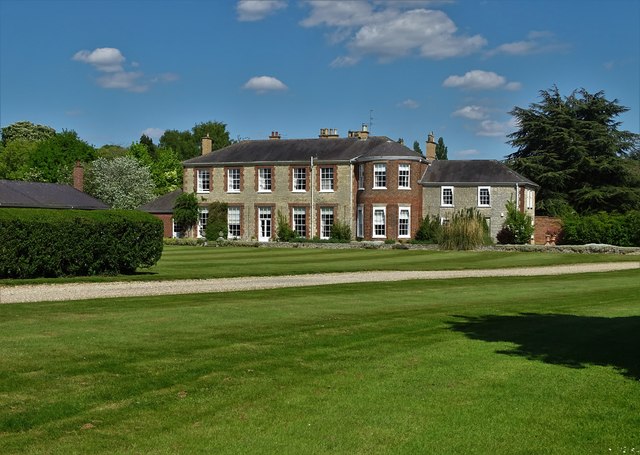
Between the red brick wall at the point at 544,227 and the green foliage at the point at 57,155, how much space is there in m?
49.7

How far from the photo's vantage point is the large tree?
58031 mm

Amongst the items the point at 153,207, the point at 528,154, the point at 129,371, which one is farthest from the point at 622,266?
the point at 153,207

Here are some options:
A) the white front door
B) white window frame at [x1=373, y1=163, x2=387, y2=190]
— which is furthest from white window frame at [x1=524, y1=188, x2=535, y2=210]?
the white front door

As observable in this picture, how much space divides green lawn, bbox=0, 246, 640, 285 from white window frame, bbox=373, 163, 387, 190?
38.3 ft

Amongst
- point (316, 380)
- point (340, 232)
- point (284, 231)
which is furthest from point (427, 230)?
point (316, 380)

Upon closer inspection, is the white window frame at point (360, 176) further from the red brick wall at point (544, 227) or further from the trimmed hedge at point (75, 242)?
the trimmed hedge at point (75, 242)

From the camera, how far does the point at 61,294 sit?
17.5m

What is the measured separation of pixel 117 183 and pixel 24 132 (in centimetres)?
4104

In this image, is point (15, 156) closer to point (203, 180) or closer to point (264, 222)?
point (203, 180)

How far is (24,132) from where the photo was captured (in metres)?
104

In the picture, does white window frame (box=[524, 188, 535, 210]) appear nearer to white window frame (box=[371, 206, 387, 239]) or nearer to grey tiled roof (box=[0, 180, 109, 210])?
white window frame (box=[371, 206, 387, 239])

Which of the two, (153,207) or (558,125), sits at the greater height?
(558,125)

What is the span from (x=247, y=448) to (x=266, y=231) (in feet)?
169

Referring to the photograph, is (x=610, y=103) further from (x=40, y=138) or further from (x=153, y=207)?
(x=40, y=138)
